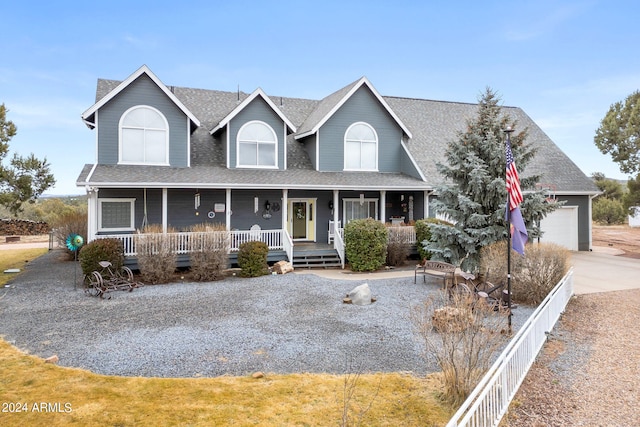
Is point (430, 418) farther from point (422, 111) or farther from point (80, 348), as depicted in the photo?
point (422, 111)

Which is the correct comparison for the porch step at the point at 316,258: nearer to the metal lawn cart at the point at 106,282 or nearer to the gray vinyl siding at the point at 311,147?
the gray vinyl siding at the point at 311,147

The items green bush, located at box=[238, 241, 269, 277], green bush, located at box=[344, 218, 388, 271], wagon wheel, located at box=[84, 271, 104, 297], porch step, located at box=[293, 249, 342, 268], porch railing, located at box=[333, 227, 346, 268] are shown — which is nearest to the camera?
wagon wheel, located at box=[84, 271, 104, 297]

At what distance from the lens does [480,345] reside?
5.06 m

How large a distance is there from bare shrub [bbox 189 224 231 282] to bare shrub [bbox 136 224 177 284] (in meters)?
0.81

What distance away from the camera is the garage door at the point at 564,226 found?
20.7 meters

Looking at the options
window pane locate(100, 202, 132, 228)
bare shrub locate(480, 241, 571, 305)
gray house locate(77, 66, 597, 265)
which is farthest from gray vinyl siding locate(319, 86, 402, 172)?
bare shrub locate(480, 241, 571, 305)

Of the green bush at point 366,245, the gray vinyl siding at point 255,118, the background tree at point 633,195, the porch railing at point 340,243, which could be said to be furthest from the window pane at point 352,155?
the background tree at point 633,195

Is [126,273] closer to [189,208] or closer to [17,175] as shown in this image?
[189,208]

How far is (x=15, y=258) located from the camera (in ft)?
60.5

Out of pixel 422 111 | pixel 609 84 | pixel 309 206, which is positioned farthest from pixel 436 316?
pixel 609 84

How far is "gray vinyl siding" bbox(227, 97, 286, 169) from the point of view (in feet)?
55.0

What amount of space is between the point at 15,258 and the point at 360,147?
1822 cm

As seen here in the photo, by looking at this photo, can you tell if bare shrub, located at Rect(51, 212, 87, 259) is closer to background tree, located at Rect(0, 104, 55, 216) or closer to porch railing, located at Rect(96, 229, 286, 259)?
background tree, located at Rect(0, 104, 55, 216)

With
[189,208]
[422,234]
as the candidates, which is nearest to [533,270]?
[422,234]
